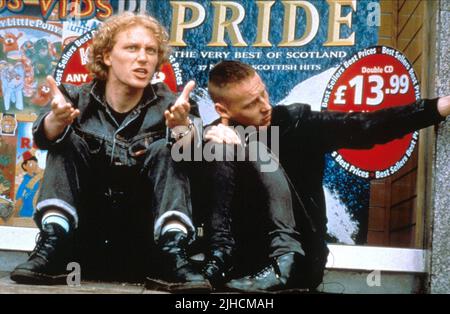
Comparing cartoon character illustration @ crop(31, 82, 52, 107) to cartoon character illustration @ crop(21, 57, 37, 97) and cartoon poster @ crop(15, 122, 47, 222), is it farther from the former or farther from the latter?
cartoon poster @ crop(15, 122, 47, 222)

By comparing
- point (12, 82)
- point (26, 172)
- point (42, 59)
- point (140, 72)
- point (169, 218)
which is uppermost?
point (42, 59)

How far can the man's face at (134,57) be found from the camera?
514cm

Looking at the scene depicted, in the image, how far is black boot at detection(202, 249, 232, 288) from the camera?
4883mm

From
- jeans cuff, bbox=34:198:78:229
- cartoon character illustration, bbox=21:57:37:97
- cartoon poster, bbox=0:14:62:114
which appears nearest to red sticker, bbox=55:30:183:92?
cartoon poster, bbox=0:14:62:114

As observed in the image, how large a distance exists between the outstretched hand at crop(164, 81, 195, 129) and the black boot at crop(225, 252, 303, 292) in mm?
1332

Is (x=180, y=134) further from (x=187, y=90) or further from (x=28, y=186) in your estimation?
(x=28, y=186)

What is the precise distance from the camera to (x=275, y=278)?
15.9 feet

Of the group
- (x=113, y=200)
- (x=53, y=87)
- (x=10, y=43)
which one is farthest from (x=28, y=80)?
(x=113, y=200)

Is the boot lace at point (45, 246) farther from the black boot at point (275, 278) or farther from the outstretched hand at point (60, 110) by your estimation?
the black boot at point (275, 278)

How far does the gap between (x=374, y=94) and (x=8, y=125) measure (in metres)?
3.18

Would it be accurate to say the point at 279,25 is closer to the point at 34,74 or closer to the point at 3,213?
the point at 34,74
